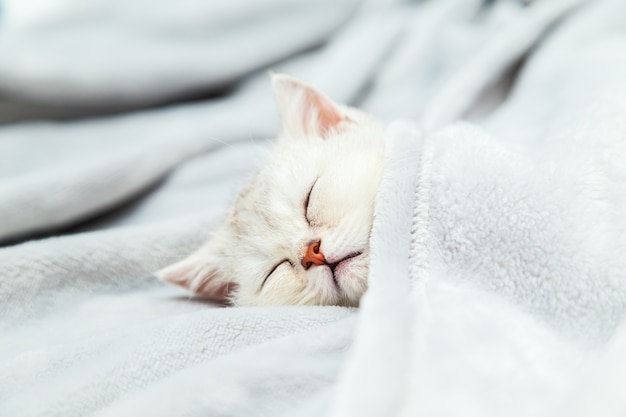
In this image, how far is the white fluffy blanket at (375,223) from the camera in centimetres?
43

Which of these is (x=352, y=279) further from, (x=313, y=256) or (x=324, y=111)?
(x=324, y=111)

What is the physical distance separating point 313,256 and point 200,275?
0.26 meters

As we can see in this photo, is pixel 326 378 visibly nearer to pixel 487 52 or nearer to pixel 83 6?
pixel 487 52

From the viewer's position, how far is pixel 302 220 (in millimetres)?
779

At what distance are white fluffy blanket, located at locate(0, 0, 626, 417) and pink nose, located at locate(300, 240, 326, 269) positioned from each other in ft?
0.35

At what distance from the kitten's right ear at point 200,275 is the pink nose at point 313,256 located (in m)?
0.23

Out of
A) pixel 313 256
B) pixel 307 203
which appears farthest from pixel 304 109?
pixel 313 256

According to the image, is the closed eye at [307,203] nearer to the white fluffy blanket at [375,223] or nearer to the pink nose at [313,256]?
the pink nose at [313,256]

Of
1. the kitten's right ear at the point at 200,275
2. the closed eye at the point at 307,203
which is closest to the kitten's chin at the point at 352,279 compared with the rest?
the closed eye at the point at 307,203

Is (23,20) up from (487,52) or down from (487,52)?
down

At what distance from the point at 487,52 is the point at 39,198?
963 mm

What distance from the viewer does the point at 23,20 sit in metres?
1.39

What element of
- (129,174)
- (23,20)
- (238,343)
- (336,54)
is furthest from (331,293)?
(23,20)

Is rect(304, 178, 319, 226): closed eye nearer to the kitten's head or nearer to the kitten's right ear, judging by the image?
the kitten's head
